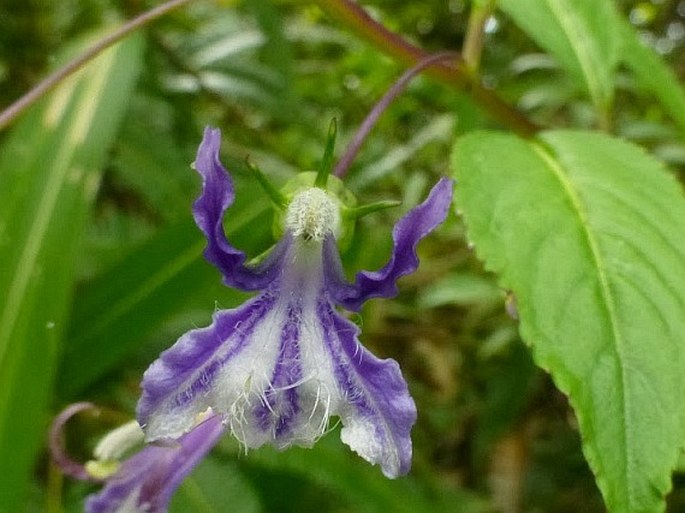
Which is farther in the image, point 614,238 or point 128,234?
point 128,234

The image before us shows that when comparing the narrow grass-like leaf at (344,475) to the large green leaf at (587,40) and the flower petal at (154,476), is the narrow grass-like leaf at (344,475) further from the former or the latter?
the large green leaf at (587,40)

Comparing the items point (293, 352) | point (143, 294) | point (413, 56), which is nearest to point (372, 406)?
point (293, 352)

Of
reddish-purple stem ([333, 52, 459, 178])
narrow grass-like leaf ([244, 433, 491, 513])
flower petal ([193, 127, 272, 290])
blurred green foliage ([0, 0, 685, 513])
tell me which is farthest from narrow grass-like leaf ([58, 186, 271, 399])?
flower petal ([193, 127, 272, 290])

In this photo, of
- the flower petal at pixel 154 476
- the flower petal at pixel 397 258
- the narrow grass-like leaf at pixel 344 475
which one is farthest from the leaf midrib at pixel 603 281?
the narrow grass-like leaf at pixel 344 475

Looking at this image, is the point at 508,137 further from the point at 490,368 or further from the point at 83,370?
the point at 490,368

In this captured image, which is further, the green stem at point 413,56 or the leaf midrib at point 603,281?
the green stem at point 413,56

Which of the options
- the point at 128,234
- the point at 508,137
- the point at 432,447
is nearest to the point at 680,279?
the point at 508,137

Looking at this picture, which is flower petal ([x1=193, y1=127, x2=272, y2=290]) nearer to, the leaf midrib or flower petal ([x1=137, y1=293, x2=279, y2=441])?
flower petal ([x1=137, y1=293, x2=279, y2=441])
